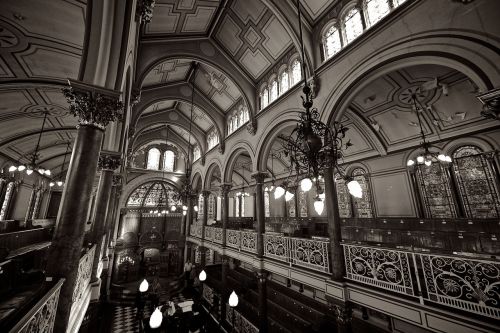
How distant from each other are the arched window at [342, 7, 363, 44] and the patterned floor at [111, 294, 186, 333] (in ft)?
49.7

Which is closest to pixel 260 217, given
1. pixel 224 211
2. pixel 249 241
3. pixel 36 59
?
pixel 249 241

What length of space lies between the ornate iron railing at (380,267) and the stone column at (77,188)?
213 inches

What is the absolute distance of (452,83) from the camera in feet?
24.2

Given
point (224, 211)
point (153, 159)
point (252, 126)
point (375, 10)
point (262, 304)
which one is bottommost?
point (262, 304)

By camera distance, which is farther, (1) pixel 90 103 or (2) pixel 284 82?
(2) pixel 284 82

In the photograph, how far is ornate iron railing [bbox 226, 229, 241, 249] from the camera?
10.1 meters

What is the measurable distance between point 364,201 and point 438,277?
8.39 m

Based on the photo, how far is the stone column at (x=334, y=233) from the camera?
206 inches

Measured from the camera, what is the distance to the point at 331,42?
717cm

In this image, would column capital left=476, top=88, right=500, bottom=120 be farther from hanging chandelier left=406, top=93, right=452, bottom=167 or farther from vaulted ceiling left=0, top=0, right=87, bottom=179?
vaulted ceiling left=0, top=0, right=87, bottom=179

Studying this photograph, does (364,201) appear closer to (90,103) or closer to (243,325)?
(243,325)

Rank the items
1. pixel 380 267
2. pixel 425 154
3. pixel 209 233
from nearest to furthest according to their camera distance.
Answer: pixel 380 267, pixel 425 154, pixel 209 233

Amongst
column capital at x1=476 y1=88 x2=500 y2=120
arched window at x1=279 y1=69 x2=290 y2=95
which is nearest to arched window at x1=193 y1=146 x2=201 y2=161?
arched window at x1=279 y1=69 x2=290 y2=95

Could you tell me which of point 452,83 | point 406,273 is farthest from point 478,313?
point 452,83
